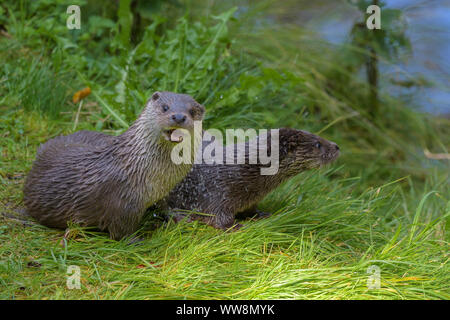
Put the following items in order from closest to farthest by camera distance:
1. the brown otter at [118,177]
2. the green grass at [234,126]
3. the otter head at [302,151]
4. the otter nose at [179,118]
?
the green grass at [234,126] < the otter nose at [179,118] < the brown otter at [118,177] < the otter head at [302,151]

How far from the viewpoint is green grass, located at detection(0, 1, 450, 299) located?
7.40 ft

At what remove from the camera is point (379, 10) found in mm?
4250

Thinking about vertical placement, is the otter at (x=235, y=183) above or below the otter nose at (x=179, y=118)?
below

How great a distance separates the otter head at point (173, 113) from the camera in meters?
2.40

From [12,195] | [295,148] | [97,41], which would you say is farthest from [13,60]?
[295,148]

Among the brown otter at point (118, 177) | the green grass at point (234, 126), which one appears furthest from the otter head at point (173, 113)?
the green grass at point (234, 126)

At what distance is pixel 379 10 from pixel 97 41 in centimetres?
264

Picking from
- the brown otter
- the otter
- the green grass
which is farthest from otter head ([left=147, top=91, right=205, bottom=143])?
the green grass

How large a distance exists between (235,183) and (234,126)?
1.00 meters

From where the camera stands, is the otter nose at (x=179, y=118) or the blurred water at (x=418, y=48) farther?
the blurred water at (x=418, y=48)

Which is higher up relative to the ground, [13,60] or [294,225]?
[13,60]

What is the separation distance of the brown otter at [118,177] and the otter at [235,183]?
0.32m

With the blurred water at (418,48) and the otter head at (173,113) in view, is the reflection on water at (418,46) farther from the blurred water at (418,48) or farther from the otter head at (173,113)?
the otter head at (173,113)
